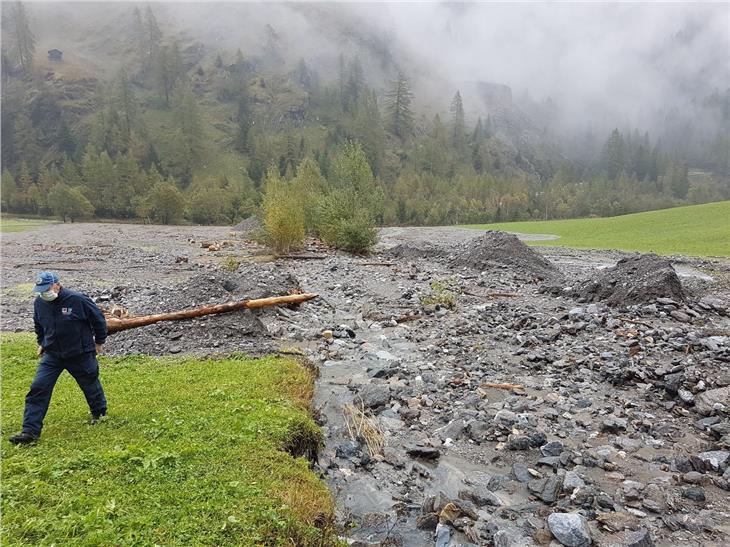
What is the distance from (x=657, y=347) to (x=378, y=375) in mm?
8372

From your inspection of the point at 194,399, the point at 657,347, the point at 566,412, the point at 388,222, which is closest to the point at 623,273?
the point at 657,347

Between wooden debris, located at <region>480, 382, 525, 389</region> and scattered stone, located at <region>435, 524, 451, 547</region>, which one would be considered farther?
wooden debris, located at <region>480, 382, 525, 389</region>

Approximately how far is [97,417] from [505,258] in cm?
2770

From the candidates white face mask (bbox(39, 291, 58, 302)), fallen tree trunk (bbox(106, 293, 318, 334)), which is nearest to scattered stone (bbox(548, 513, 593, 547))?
white face mask (bbox(39, 291, 58, 302))

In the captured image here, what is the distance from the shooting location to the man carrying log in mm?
7930

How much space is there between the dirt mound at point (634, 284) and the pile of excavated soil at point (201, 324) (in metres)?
14.4

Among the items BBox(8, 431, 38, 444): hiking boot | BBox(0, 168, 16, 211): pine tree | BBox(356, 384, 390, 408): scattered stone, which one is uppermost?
BBox(0, 168, 16, 211): pine tree

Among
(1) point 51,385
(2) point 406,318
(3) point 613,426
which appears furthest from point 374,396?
(2) point 406,318

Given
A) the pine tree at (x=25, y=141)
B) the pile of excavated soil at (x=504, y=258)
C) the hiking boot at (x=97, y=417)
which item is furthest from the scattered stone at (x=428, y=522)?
the pine tree at (x=25, y=141)

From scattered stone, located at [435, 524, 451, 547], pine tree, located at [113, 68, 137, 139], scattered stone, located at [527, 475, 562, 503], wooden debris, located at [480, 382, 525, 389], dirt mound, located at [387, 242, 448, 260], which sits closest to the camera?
scattered stone, located at [435, 524, 451, 547]

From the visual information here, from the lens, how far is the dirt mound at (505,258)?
30406mm

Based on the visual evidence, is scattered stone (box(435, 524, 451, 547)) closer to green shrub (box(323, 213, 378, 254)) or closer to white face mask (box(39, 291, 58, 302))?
white face mask (box(39, 291, 58, 302))

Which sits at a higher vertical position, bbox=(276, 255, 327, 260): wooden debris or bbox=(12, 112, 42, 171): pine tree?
bbox=(12, 112, 42, 171): pine tree

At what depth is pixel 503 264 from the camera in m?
31.0
